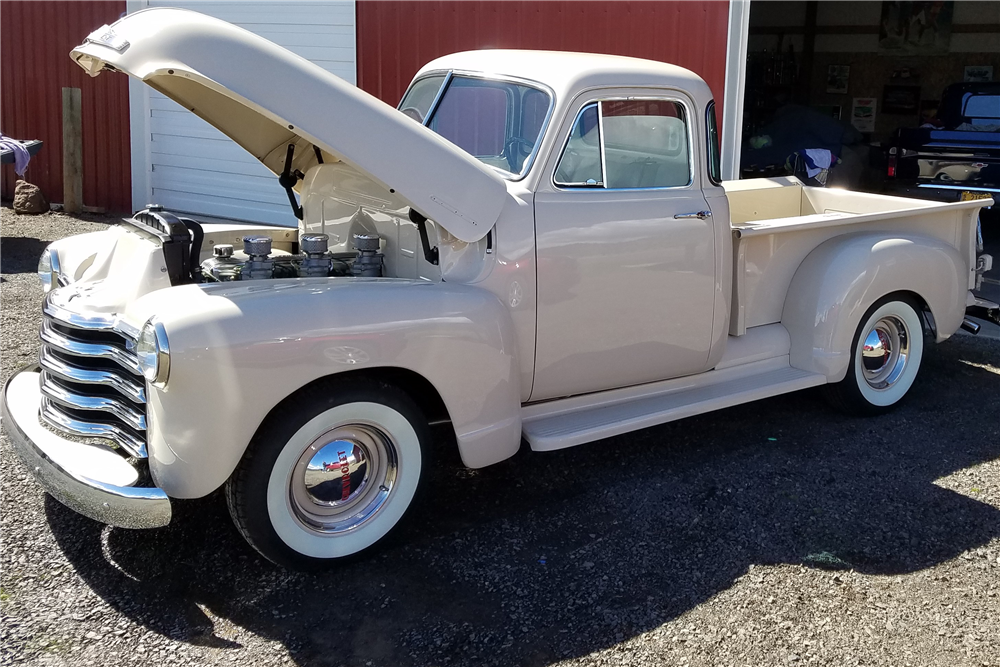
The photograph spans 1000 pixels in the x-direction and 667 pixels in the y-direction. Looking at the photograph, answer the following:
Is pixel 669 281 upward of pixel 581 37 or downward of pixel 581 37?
downward

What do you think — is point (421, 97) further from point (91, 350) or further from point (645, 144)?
point (91, 350)

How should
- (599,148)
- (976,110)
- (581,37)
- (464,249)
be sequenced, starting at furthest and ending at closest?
(976,110), (581,37), (599,148), (464,249)

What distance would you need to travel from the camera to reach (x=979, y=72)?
1477cm

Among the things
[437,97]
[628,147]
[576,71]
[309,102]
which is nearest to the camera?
[309,102]

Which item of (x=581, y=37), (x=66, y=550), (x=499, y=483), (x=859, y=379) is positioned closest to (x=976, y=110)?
(x=581, y=37)

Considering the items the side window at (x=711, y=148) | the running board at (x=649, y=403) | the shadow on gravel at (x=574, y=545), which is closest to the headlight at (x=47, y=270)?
the shadow on gravel at (x=574, y=545)

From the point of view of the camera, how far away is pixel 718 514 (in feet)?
13.2

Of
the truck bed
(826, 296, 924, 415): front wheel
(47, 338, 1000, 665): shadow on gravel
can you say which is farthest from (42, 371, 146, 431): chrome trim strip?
(826, 296, 924, 415): front wheel

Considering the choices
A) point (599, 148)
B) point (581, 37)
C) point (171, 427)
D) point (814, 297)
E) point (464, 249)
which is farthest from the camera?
point (581, 37)

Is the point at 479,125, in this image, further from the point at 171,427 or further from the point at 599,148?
the point at 171,427

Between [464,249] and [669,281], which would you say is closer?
[464,249]

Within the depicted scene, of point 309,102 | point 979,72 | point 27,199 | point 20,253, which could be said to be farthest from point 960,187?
point 27,199

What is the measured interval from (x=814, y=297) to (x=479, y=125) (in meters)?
1.96

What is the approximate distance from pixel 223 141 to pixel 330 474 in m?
7.90
